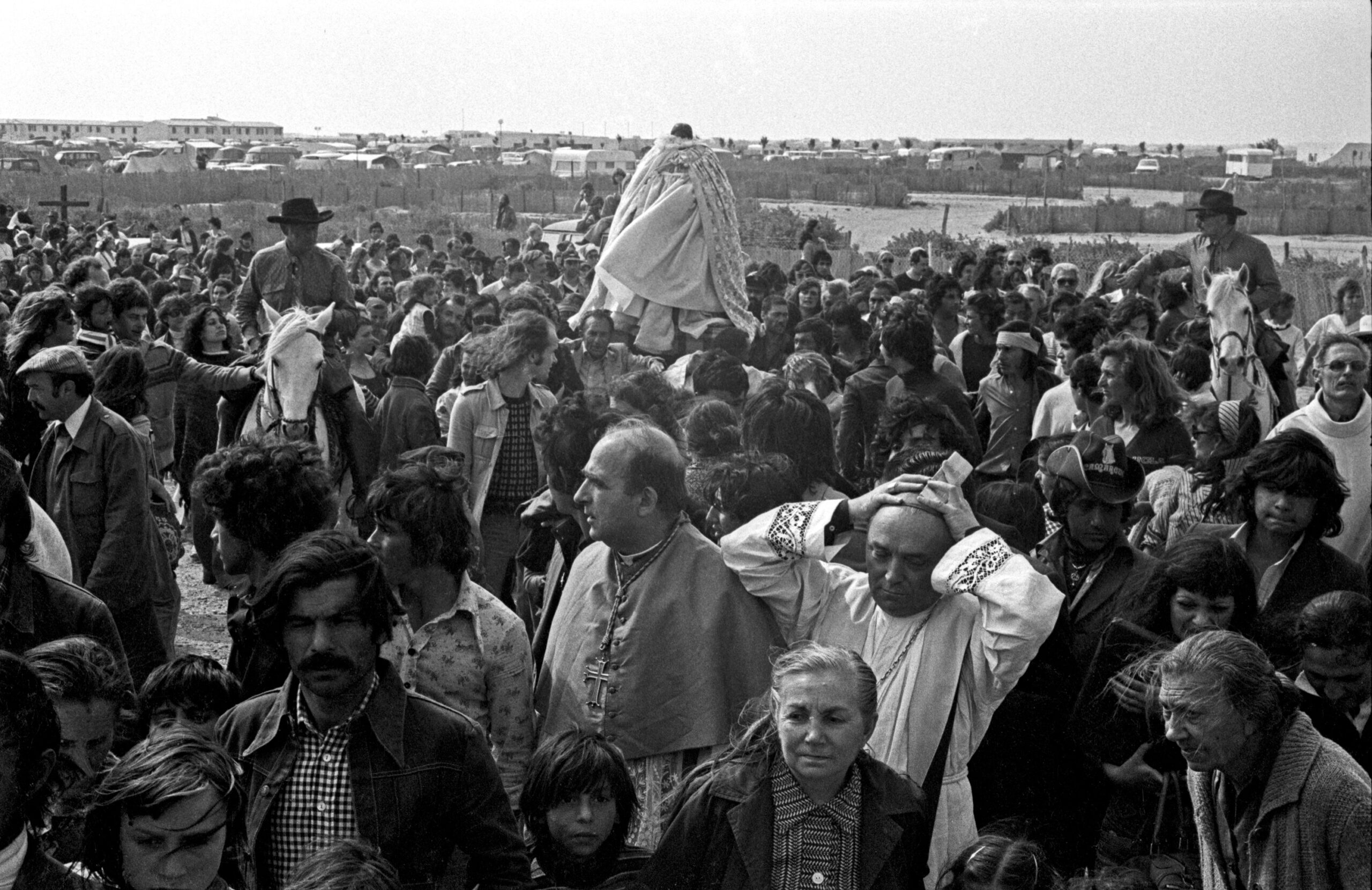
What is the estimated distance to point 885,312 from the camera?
10.4 meters

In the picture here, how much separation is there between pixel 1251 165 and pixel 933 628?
72.2m

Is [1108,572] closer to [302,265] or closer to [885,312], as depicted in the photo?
[885,312]

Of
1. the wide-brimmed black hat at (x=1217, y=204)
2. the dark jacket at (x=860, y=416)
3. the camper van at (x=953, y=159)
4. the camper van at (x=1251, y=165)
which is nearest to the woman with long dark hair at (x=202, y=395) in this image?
the dark jacket at (x=860, y=416)

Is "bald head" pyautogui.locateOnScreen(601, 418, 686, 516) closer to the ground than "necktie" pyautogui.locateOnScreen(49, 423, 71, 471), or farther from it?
farther from it

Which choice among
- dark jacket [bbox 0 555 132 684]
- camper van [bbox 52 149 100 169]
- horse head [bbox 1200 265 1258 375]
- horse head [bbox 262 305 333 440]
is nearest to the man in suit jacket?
horse head [bbox 262 305 333 440]

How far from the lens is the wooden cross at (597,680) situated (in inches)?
171

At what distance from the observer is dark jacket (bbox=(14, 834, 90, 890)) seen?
3.08m

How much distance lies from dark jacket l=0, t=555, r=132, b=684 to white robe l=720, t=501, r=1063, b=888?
1.91 metres

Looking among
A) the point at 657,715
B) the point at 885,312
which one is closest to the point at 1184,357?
the point at 885,312

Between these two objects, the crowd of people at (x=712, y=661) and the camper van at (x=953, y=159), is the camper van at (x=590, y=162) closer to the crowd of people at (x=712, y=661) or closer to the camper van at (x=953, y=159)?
the camper van at (x=953, y=159)

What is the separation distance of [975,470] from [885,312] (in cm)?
249

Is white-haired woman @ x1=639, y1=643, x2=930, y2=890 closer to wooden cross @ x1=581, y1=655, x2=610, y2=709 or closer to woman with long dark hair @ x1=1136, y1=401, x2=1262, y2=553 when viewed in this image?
wooden cross @ x1=581, y1=655, x2=610, y2=709

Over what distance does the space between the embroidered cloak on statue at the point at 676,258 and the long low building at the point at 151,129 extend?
419 feet

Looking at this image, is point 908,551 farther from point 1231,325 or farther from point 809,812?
point 1231,325
